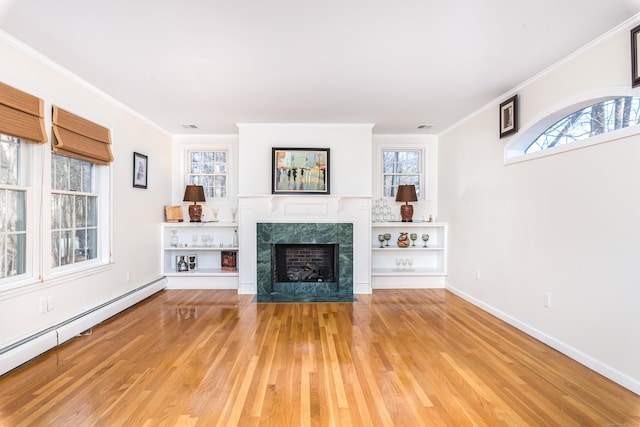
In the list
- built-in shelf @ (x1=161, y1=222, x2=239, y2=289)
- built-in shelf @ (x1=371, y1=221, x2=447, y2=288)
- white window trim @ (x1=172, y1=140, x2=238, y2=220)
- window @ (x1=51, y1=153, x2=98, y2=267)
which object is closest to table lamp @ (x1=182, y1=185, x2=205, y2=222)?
built-in shelf @ (x1=161, y1=222, x2=239, y2=289)

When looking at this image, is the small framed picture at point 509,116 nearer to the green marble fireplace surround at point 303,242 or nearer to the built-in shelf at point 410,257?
the built-in shelf at point 410,257

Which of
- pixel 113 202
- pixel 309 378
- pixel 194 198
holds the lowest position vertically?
pixel 309 378

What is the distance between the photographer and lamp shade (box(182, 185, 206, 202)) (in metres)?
5.14

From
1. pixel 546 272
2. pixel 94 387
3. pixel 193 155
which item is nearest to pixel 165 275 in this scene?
pixel 193 155

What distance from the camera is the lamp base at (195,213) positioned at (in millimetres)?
5277

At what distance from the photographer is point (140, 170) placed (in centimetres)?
447

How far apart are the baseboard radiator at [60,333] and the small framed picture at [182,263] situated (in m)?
0.90

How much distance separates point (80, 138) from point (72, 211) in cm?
76

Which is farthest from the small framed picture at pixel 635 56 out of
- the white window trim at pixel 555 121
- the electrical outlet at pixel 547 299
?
the electrical outlet at pixel 547 299

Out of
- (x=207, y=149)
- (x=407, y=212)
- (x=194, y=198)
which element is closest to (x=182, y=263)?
(x=194, y=198)

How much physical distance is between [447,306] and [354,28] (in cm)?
351

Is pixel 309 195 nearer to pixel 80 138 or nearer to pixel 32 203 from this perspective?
pixel 80 138

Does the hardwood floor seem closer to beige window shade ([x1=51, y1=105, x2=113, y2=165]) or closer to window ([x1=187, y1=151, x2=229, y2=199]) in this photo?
beige window shade ([x1=51, y1=105, x2=113, y2=165])

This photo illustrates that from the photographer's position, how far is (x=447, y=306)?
14.0 ft
